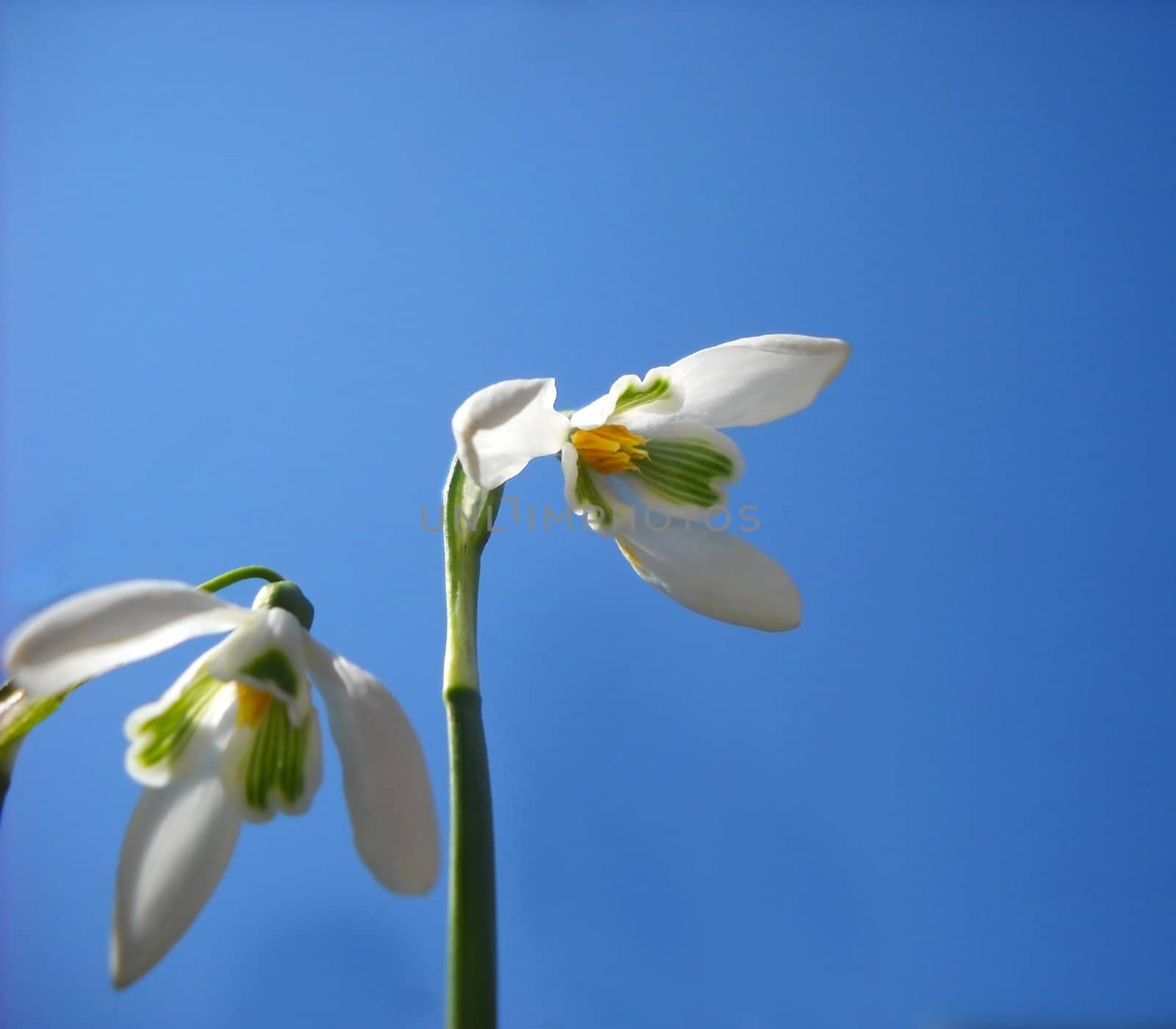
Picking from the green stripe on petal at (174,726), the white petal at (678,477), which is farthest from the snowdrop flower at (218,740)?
the white petal at (678,477)

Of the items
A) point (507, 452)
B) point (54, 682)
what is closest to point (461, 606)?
point (507, 452)

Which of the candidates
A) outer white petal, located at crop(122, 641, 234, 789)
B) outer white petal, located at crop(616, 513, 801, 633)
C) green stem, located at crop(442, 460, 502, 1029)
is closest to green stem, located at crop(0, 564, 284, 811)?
outer white petal, located at crop(122, 641, 234, 789)

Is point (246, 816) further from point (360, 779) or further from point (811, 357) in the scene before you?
point (811, 357)

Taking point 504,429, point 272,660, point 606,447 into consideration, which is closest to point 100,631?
point 272,660

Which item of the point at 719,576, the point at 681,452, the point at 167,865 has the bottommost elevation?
the point at 167,865

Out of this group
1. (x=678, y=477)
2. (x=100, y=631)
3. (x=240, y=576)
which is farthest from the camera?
(x=678, y=477)

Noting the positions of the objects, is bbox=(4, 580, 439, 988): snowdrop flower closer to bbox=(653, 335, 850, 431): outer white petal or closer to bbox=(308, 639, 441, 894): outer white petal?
bbox=(308, 639, 441, 894): outer white petal

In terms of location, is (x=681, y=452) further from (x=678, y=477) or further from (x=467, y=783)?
(x=467, y=783)
